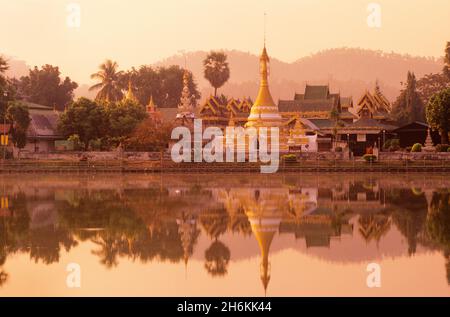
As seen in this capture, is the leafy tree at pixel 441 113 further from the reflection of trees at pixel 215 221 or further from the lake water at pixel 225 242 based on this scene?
the reflection of trees at pixel 215 221

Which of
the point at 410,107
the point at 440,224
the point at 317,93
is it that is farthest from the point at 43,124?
the point at 440,224

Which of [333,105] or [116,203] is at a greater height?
[333,105]

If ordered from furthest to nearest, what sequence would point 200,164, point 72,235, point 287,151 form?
point 287,151, point 200,164, point 72,235

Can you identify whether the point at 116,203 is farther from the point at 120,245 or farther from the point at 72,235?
the point at 120,245

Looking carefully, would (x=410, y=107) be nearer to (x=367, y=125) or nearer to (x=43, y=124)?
(x=367, y=125)

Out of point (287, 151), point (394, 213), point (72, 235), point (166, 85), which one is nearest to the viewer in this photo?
point (72, 235)

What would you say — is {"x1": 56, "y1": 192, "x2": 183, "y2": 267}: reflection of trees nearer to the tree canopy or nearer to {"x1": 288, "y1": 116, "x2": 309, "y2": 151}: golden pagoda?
the tree canopy

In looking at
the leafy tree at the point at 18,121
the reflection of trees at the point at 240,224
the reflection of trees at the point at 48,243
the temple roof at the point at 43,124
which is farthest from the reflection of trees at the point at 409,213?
the temple roof at the point at 43,124

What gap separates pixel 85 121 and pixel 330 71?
13660 cm

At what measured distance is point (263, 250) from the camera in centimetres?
1561

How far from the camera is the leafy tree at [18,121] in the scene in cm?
4984

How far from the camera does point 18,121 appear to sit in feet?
163

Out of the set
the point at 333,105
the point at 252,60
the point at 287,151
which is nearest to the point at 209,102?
the point at 333,105

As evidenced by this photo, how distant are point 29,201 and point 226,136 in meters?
27.2
